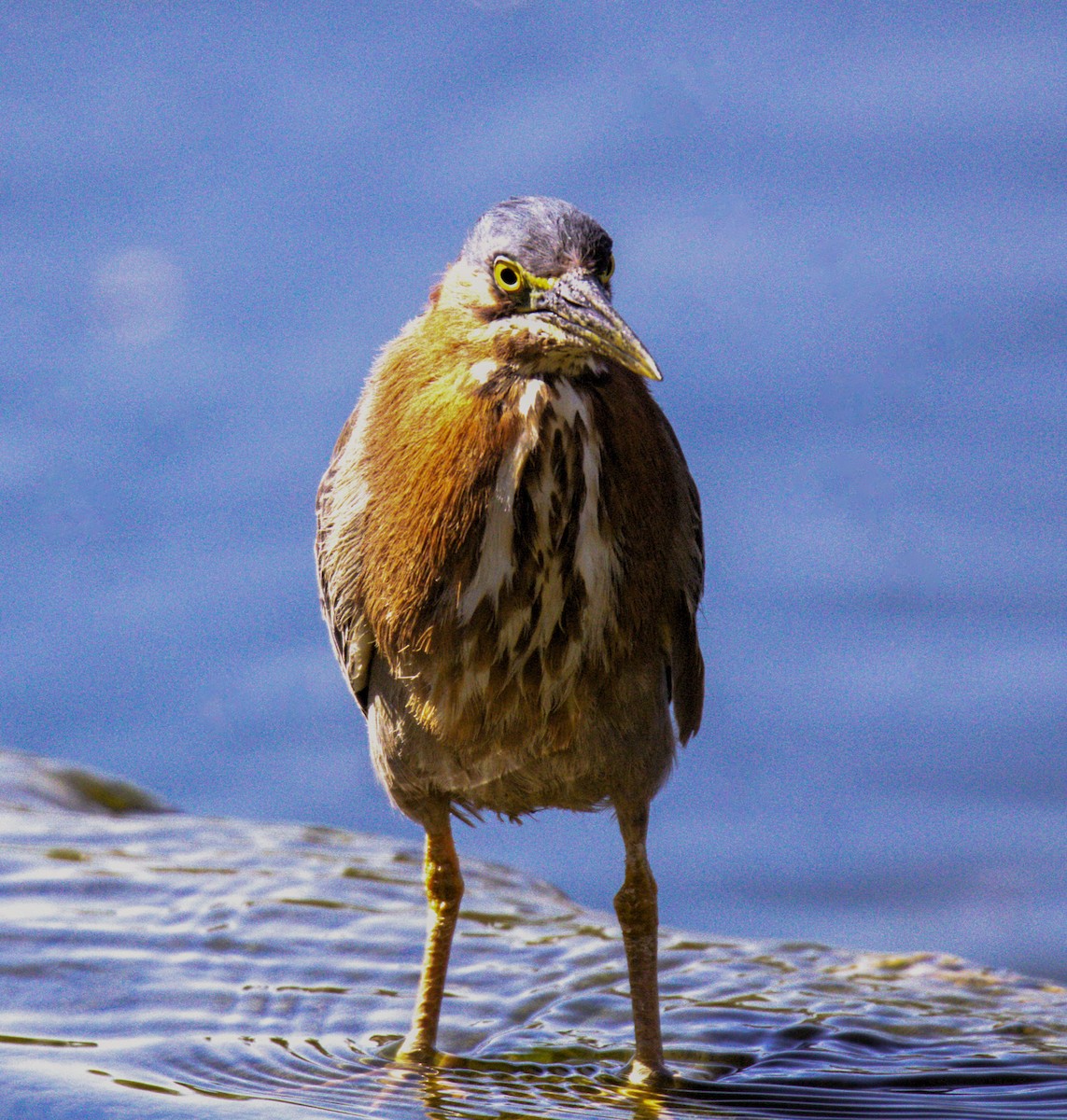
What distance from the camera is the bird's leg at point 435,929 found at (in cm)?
524

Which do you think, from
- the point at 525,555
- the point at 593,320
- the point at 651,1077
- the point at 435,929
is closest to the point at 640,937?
the point at 651,1077

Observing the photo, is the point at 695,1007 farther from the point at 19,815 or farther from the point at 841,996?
the point at 19,815

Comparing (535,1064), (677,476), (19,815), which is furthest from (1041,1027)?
(19,815)

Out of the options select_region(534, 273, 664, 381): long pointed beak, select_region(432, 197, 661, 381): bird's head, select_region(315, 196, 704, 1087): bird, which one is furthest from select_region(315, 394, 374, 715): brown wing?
select_region(534, 273, 664, 381): long pointed beak

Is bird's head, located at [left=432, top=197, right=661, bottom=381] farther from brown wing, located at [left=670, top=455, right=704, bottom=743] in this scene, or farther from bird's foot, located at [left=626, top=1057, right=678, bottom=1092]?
bird's foot, located at [left=626, top=1057, right=678, bottom=1092]

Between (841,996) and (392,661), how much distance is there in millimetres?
2003

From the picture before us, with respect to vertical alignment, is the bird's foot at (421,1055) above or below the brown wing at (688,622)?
below

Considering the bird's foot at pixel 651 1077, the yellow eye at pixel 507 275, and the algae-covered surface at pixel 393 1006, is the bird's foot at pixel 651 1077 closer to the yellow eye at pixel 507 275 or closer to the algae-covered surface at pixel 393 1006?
the algae-covered surface at pixel 393 1006

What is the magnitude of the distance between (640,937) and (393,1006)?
877 millimetres

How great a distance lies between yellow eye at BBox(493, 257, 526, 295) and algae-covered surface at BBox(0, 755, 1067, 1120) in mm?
2087

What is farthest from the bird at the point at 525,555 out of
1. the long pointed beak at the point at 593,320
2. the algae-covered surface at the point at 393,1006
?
the algae-covered surface at the point at 393,1006

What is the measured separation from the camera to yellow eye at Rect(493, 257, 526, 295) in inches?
A: 169

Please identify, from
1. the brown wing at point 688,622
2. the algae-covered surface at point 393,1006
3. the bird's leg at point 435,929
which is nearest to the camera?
the algae-covered surface at point 393,1006

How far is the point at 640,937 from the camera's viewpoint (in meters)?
5.21
